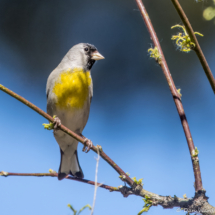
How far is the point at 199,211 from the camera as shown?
1.20 meters

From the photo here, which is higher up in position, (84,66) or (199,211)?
(84,66)

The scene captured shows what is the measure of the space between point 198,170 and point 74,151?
274 centimetres

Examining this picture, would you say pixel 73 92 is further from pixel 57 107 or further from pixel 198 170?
pixel 198 170

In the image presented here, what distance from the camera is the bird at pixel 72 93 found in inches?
122

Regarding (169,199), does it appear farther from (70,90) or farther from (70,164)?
(70,164)

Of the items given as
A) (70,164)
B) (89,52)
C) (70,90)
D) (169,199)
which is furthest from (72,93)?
(169,199)

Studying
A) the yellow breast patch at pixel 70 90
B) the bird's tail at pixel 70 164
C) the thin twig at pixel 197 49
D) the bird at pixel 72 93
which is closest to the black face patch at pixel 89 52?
the bird at pixel 72 93

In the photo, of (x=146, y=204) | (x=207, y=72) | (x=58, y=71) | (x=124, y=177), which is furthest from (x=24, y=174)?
(x=58, y=71)

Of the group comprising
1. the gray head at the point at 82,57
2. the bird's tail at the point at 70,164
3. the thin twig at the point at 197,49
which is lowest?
the thin twig at the point at 197,49

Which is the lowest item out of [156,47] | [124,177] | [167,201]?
[167,201]

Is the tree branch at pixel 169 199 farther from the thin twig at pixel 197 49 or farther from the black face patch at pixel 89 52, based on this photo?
the black face patch at pixel 89 52

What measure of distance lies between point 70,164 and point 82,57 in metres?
1.41

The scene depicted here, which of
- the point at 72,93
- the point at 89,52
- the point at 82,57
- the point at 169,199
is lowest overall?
the point at 169,199

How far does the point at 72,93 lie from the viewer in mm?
3084
